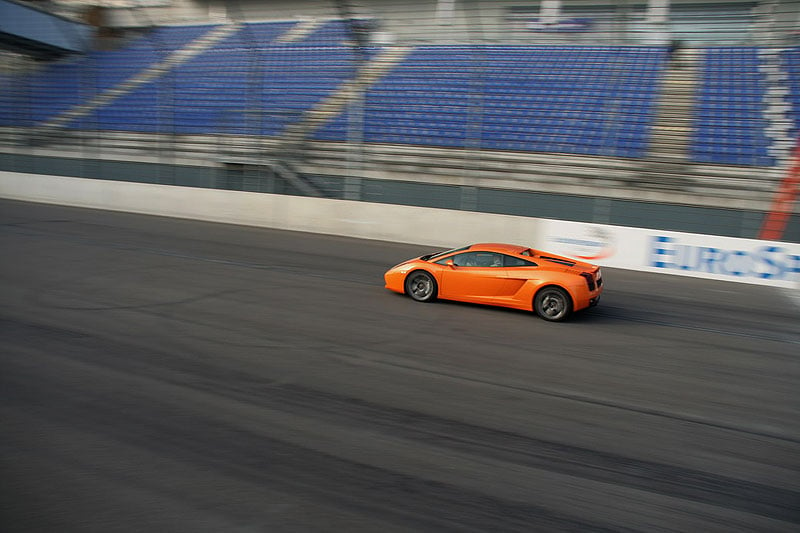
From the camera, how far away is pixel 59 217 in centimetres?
1805

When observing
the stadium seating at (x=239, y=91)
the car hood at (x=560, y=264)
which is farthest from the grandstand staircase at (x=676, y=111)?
the stadium seating at (x=239, y=91)

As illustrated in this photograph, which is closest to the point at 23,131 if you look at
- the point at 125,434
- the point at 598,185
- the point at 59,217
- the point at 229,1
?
the point at 59,217

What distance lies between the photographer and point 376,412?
541cm

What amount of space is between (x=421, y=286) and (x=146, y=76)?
22.5 meters

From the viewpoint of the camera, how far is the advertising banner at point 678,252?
12805 millimetres

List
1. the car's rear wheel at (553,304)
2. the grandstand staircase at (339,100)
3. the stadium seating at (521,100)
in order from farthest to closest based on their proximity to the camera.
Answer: the grandstand staircase at (339,100) < the stadium seating at (521,100) < the car's rear wheel at (553,304)

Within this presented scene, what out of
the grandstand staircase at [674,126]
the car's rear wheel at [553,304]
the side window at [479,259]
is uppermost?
the grandstand staircase at [674,126]

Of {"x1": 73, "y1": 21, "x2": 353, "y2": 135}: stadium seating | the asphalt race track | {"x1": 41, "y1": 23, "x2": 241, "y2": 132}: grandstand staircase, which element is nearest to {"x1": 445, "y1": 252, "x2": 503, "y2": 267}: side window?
the asphalt race track

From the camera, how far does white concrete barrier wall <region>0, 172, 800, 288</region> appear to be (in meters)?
13.0

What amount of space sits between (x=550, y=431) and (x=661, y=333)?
4.27m

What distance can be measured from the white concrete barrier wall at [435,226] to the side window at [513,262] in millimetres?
5851

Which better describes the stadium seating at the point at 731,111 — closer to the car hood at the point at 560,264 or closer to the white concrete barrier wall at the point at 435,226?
the white concrete barrier wall at the point at 435,226

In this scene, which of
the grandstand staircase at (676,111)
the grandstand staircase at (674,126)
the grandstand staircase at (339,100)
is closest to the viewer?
the grandstand staircase at (674,126)

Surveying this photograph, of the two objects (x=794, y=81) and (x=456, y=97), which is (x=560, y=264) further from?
(x=794, y=81)
